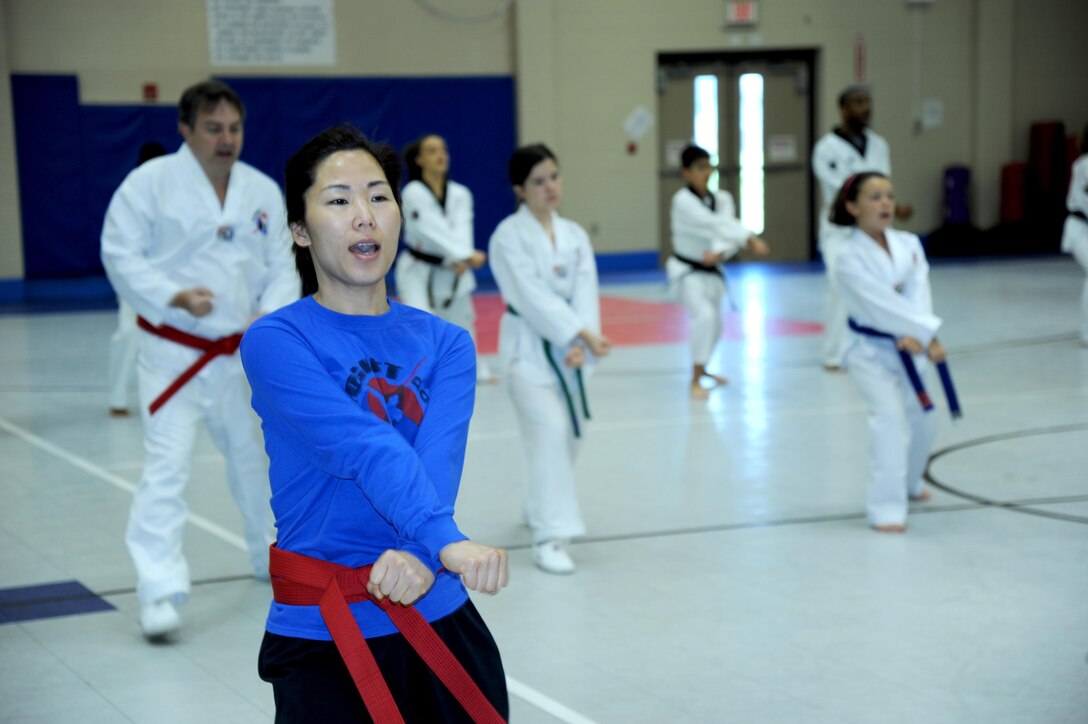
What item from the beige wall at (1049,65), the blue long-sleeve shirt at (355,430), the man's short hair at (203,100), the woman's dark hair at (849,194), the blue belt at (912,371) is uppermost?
the beige wall at (1049,65)

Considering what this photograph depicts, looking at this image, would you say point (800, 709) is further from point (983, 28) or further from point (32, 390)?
point (983, 28)

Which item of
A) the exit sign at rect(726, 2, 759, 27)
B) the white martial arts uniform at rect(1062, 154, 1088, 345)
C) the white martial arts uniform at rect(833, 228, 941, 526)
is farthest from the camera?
the exit sign at rect(726, 2, 759, 27)

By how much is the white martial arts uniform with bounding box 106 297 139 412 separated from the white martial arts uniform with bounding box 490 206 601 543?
3409mm

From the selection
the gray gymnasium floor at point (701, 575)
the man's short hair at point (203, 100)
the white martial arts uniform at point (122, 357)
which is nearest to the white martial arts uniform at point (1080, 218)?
the gray gymnasium floor at point (701, 575)

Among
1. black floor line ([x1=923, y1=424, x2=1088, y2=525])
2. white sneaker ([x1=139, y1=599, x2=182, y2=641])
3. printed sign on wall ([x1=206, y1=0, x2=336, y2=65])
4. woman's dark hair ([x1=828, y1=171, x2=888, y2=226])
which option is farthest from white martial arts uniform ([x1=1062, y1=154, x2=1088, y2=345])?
printed sign on wall ([x1=206, y1=0, x2=336, y2=65])

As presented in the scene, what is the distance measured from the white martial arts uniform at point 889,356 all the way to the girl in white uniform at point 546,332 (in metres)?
1.06

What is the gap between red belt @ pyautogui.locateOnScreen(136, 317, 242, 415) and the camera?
4004 millimetres

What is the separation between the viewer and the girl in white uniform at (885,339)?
487cm

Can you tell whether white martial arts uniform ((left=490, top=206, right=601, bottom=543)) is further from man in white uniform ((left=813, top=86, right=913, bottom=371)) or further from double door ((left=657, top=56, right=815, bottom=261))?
double door ((left=657, top=56, right=815, bottom=261))

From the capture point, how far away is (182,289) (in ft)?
13.2

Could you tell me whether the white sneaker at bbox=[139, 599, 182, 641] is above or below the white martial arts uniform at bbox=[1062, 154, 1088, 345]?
below

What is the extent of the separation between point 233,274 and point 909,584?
7.84 feet

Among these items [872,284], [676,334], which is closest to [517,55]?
[676,334]

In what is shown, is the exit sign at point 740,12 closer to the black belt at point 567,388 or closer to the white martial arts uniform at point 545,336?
the white martial arts uniform at point 545,336
